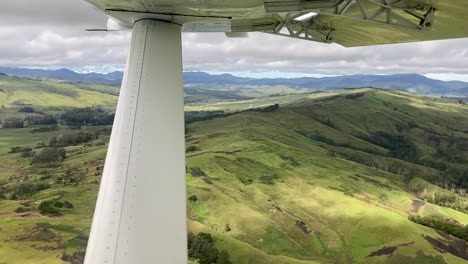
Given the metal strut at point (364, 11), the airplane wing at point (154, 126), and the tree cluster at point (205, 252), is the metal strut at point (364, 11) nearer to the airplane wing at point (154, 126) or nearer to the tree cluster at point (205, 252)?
the airplane wing at point (154, 126)

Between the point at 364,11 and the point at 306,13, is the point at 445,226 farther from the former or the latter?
the point at 364,11

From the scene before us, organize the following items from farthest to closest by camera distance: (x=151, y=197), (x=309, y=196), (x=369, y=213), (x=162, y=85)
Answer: (x=309, y=196)
(x=369, y=213)
(x=162, y=85)
(x=151, y=197)

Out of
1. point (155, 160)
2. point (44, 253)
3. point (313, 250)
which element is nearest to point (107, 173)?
point (155, 160)

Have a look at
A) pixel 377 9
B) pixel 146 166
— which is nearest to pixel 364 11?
pixel 377 9

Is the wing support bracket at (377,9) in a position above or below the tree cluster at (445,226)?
above

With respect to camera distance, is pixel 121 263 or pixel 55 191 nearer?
pixel 121 263

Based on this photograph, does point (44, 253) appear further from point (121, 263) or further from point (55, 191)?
point (121, 263)

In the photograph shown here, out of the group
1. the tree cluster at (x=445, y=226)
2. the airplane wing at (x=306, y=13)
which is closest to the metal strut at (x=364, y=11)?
the airplane wing at (x=306, y=13)
